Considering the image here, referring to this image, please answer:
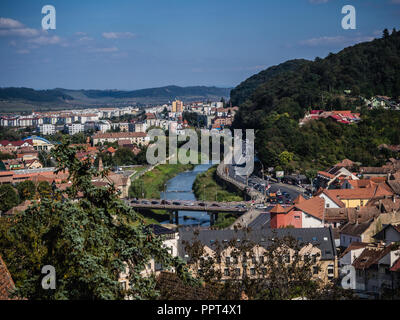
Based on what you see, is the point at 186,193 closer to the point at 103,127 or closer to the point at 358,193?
the point at 358,193

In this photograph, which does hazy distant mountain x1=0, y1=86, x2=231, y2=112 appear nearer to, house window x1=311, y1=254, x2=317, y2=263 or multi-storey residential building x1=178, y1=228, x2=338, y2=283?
multi-storey residential building x1=178, y1=228, x2=338, y2=283

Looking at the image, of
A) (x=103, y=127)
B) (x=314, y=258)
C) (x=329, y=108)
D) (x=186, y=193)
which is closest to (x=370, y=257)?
(x=314, y=258)

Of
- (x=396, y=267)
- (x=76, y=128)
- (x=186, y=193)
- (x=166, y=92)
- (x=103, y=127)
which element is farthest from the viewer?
(x=166, y=92)

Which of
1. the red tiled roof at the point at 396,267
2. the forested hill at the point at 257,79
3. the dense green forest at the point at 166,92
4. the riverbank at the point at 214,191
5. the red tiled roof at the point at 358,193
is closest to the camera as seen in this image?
the red tiled roof at the point at 396,267

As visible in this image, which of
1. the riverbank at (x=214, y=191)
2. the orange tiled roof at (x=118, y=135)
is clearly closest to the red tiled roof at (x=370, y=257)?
the riverbank at (x=214, y=191)

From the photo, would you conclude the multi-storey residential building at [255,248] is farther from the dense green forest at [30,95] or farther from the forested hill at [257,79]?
the dense green forest at [30,95]
